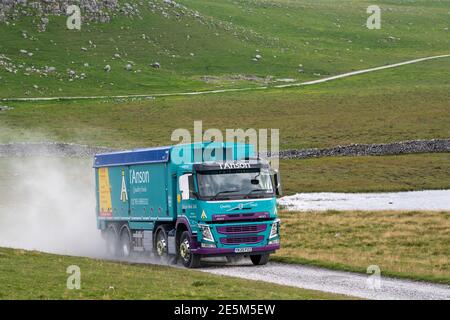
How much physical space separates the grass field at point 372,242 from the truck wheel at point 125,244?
693cm

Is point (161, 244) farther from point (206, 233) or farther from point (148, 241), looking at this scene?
point (206, 233)

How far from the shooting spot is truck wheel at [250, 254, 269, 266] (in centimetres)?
3853

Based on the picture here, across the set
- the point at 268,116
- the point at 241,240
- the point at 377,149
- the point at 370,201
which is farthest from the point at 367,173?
the point at 241,240

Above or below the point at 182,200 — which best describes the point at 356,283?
below

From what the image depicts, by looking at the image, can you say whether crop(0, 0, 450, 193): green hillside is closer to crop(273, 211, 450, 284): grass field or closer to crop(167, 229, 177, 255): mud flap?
crop(273, 211, 450, 284): grass field

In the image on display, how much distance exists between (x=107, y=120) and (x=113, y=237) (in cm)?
7378

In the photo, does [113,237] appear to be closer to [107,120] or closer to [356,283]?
[356,283]

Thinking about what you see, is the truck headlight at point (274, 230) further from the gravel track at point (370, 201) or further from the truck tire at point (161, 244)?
the gravel track at point (370, 201)

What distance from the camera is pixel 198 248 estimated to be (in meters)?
36.7

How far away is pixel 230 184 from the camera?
3672 centimetres

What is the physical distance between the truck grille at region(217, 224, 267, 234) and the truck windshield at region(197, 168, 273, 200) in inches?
45.9

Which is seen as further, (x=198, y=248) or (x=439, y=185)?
(x=439, y=185)

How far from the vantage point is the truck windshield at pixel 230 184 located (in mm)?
36500
